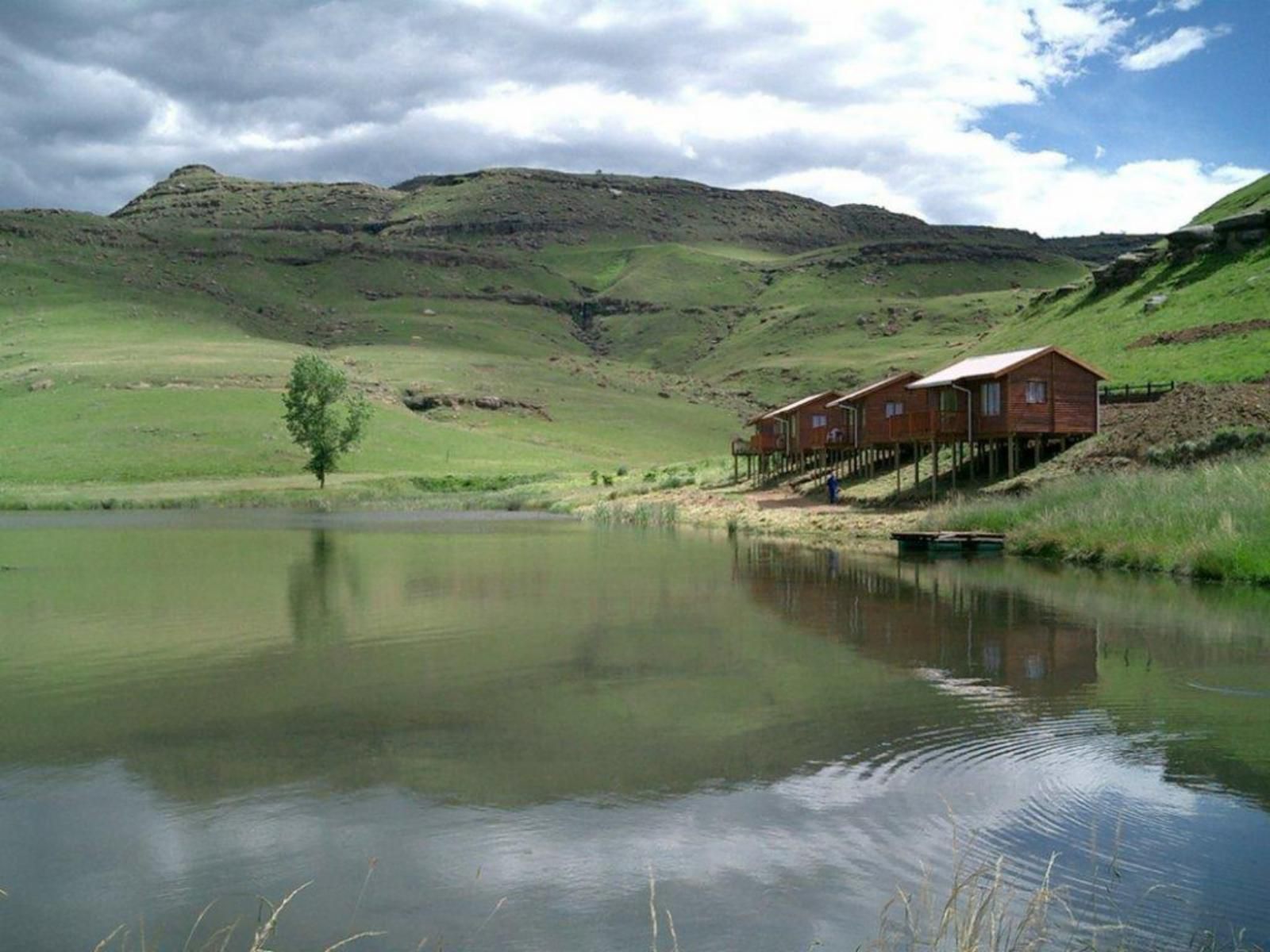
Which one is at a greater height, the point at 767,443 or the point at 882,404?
the point at 882,404

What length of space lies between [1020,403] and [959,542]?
15208 millimetres

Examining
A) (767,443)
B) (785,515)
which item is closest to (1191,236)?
(767,443)

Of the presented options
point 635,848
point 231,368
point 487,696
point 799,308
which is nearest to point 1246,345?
point 487,696

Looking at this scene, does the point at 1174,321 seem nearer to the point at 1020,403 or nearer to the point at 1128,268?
the point at 1128,268

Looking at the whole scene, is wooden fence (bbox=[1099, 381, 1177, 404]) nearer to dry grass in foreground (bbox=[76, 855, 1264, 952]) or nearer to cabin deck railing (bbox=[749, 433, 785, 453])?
cabin deck railing (bbox=[749, 433, 785, 453])

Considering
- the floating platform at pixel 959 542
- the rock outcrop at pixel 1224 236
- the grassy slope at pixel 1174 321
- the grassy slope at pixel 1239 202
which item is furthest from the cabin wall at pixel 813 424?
the grassy slope at pixel 1239 202

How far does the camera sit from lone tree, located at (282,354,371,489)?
268 feet

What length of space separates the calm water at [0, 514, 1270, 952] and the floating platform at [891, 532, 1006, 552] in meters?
10.5

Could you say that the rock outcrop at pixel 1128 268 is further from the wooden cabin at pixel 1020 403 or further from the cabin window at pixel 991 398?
the cabin window at pixel 991 398

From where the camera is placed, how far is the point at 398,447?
98312 mm

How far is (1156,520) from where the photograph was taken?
94.4 feet

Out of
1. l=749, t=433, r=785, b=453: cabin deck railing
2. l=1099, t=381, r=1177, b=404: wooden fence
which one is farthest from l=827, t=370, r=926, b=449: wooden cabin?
l=1099, t=381, r=1177, b=404: wooden fence

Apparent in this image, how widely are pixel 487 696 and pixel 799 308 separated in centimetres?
19030

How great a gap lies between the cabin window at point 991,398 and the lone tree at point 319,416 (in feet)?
158
